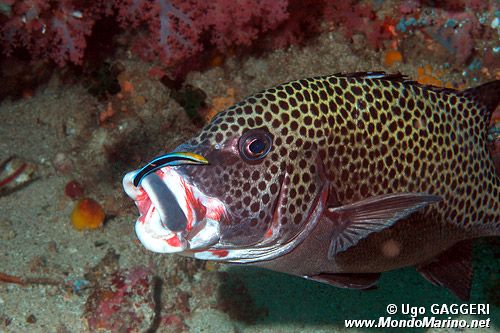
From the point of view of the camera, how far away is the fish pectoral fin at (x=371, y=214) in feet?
7.14

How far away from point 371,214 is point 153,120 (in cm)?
363

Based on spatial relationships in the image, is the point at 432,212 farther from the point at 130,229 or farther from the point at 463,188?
the point at 130,229

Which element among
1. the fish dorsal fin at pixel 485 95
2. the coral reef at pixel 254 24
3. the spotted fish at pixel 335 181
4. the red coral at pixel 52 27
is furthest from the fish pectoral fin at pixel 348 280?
the red coral at pixel 52 27

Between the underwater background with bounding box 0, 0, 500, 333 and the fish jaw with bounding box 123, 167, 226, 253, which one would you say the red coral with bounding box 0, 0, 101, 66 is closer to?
the underwater background with bounding box 0, 0, 500, 333

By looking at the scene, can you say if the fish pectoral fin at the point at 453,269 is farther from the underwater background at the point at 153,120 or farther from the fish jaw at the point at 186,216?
→ the fish jaw at the point at 186,216

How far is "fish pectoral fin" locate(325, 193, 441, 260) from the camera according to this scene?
7.14 feet

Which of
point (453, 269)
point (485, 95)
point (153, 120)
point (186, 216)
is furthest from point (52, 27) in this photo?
point (453, 269)

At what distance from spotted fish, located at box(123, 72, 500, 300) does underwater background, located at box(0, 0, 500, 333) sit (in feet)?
5.98

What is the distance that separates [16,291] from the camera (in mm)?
3975

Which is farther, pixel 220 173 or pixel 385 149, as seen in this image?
pixel 385 149

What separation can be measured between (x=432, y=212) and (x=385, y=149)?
0.55m

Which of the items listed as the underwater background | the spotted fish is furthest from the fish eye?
the underwater background

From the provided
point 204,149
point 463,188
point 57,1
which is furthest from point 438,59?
point 57,1

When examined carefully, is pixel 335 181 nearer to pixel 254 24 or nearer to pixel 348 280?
pixel 348 280
